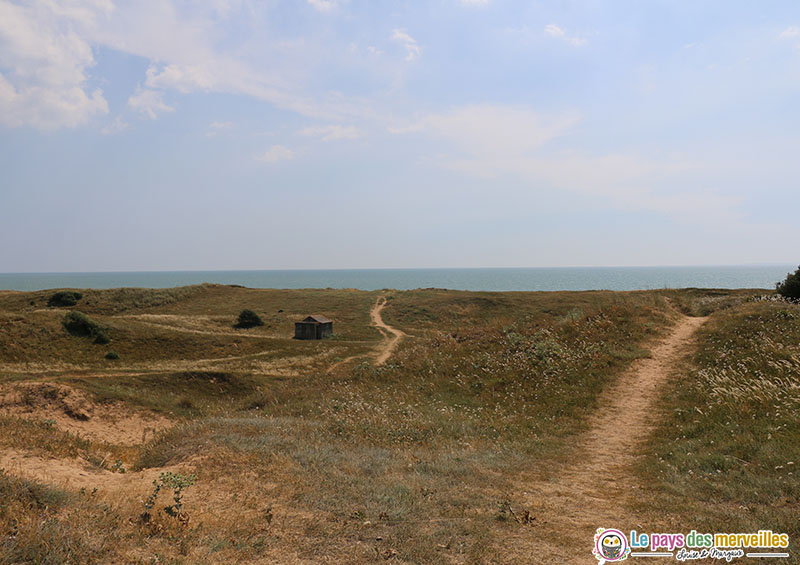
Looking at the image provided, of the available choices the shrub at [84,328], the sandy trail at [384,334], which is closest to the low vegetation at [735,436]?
the sandy trail at [384,334]

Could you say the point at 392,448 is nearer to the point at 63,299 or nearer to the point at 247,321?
the point at 247,321

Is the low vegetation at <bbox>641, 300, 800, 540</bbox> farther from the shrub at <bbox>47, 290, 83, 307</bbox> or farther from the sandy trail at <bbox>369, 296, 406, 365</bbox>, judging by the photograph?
the shrub at <bbox>47, 290, 83, 307</bbox>

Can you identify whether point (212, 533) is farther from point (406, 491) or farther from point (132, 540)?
point (406, 491)

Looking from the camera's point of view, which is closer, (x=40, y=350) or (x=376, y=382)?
(x=376, y=382)

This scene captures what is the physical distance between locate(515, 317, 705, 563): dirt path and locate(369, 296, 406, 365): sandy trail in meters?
20.3

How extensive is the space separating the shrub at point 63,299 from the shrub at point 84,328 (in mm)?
32003

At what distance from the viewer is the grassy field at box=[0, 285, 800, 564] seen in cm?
638

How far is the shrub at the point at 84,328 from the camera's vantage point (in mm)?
40662

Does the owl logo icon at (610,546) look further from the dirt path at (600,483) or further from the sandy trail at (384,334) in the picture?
the sandy trail at (384,334)

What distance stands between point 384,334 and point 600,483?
46.3 metres

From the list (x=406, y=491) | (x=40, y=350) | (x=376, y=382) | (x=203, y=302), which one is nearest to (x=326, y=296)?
(x=203, y=302)

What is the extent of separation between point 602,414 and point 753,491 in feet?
23.8

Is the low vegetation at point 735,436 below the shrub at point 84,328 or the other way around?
the other way around

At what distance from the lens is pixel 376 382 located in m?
20.1
